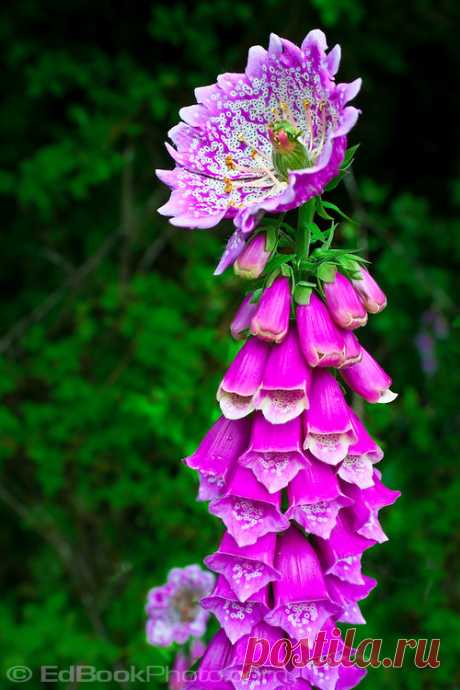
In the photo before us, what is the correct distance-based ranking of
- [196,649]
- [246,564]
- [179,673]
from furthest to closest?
1. [196,649]
2. [179,673]
3. [246,564]

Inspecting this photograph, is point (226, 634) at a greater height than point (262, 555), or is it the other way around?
point (262, 555)

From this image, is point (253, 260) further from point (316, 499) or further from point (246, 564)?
point (246, 564)

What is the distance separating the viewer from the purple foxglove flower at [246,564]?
1283 mm

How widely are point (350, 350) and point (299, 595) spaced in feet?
1.37

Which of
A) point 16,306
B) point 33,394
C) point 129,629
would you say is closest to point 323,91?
point 129,629

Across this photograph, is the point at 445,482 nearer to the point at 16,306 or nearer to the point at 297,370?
the point at 297,370

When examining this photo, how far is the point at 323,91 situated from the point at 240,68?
2281 mm

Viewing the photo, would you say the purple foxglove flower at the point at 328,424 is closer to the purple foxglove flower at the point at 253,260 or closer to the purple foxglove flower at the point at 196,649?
the purple foxglove flower at the point at 253,260

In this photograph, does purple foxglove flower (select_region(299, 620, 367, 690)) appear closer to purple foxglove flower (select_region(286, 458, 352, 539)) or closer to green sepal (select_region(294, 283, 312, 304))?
purple foxglove flower (select_region(286, 458, 352, 539))

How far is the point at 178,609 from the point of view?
6.43 ft

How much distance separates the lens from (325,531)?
4.19 feet

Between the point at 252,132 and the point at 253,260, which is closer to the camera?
the point at 253,260
